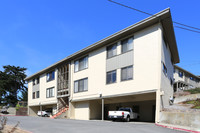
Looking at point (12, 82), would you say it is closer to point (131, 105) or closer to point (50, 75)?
point (50, 75)

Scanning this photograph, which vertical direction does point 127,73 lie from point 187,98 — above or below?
above

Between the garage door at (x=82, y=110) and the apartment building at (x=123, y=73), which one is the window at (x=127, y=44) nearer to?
the apartment building at (x=123, y=73)

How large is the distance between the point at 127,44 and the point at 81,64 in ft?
28.6

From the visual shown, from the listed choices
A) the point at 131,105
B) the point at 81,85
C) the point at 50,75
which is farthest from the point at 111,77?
the point at 50,75

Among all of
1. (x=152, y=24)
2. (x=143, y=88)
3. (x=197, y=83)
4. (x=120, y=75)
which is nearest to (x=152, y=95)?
(x=143, y=88)

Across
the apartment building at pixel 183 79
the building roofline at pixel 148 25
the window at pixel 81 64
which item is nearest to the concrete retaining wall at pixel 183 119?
the building roofline at pixel 148 25

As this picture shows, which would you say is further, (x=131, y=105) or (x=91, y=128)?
(x=131, y=105)

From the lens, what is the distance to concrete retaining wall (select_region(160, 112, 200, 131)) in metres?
12.4

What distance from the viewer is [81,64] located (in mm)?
27234

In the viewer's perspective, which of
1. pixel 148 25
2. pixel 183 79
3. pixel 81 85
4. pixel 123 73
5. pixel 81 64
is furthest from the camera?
pixel 183 79

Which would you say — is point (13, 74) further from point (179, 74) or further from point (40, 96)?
point (179, 74)

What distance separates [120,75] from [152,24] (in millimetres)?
5776

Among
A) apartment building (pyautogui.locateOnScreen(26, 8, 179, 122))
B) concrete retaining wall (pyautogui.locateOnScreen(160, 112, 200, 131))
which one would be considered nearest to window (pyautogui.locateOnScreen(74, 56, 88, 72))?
apartment building (pyautogui.locateOnScreen(26, 8, 179, 122))

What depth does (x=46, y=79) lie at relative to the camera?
3631 cm
